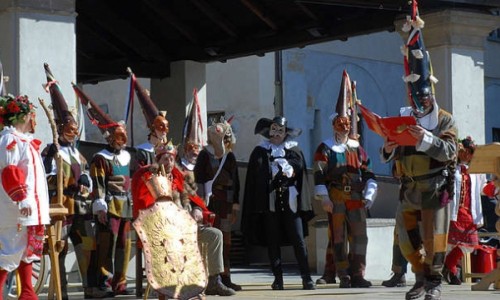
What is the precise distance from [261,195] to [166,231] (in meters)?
3.10

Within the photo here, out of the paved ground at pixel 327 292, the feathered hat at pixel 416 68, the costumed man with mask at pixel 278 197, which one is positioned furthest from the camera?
the costumed man with mask at pixel 278 197

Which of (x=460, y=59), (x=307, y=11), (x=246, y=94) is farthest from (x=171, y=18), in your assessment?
(x=246, y=94)

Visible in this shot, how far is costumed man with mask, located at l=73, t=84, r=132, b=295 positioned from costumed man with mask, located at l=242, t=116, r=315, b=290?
55.8 inches

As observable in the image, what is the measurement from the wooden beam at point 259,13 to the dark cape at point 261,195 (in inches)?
176

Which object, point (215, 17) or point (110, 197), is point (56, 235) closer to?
point (110, 197)

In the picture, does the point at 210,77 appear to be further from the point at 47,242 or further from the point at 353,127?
the point at 47,242

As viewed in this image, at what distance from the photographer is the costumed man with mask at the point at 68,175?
1304 centimetres

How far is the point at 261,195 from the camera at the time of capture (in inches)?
560

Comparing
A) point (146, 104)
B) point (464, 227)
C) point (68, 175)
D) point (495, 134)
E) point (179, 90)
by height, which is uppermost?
point (179, 90)

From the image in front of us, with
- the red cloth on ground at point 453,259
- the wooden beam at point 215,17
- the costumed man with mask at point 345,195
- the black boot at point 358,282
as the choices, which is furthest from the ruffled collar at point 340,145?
the wooden beam at point 215,17

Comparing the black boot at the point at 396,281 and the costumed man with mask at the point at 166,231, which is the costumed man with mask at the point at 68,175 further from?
the black boot at the point at 396,281

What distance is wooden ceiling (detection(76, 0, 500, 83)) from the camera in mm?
18047

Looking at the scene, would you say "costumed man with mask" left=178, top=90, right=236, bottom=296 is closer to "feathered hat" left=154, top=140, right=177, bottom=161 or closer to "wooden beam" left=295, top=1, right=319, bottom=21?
"feathered hat" left=154, top=140, right=177, bottom=161

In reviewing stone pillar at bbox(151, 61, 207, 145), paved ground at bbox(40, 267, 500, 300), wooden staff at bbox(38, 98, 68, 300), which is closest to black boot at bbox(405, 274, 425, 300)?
paved ground at bbox(40, 267, 500, 300)
